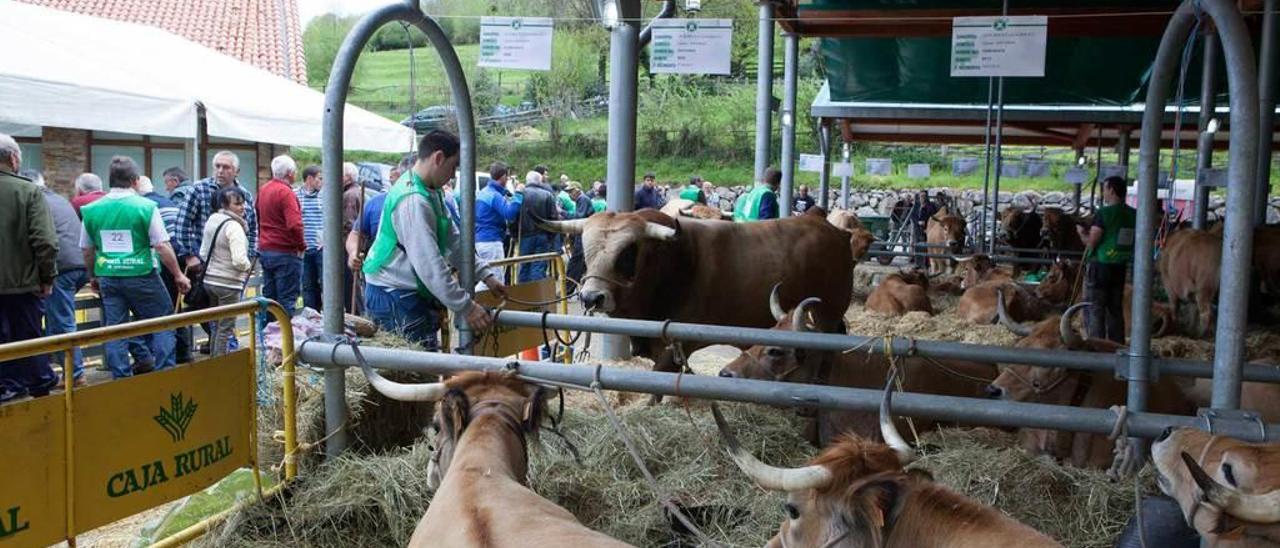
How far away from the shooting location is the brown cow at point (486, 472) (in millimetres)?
3115

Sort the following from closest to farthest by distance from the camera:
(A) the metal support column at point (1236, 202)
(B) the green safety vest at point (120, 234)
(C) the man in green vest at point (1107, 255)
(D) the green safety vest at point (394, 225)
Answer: (A) the metal support column at point (1236, 202)
(D) the green safety vest at point (394, 225)
(B) the green safety vest at point (120, 234)
(C) the man in green vest at point (1107, 255)

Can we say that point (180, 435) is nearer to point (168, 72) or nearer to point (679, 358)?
point (679, 358)

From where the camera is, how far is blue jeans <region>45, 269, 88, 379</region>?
8602mm

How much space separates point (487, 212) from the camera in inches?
507

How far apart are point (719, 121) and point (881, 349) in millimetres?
41853

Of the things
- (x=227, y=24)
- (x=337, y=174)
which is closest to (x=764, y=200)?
(x=337, y=174)

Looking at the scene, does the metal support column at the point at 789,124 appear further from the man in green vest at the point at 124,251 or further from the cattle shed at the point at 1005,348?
the man in green vest at the point at 124,251

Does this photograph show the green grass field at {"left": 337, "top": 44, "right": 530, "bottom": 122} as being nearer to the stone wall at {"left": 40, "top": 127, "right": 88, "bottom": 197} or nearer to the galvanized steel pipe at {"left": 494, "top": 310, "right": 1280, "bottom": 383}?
the stone wall at {"left": 40, "top": 127, "right": 88, "bottom": 197}

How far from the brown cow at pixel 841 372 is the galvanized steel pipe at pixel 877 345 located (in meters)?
0.39

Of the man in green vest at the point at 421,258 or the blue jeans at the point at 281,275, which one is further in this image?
the blue jeans at the point at 281,275

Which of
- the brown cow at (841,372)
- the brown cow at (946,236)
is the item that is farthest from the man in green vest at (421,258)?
the brown cow at (946,236)

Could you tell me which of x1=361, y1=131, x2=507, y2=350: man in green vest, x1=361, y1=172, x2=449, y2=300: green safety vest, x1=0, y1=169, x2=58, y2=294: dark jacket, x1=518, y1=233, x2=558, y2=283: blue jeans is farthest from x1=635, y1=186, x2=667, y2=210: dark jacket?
x1=361, y1=172, x2=449, y2=300: green safety vest

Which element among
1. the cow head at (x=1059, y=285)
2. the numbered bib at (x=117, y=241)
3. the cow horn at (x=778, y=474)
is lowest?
the cow head at (x=1059, y=285)

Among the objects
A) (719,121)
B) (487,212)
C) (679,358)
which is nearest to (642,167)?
(719,121)
